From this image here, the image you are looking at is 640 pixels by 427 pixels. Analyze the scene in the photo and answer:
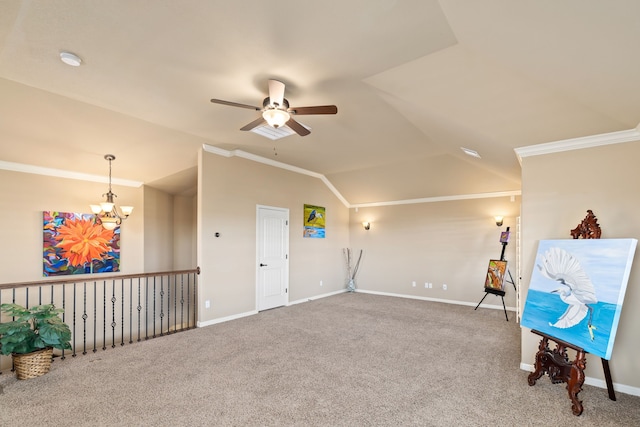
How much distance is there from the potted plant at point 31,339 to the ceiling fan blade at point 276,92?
11.1 feet

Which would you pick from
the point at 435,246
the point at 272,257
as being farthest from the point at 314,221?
the point at 435,246

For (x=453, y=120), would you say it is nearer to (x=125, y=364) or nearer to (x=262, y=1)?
(x=262, y=1)

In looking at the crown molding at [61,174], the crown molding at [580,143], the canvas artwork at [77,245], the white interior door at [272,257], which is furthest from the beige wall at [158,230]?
the crown molding at [580,143]

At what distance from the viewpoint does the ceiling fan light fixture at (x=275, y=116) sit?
9.47ft

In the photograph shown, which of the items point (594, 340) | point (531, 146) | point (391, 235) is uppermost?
point (531, 146)

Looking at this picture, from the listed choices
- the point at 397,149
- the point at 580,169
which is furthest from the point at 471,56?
the point at 397,149

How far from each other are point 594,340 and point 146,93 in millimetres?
5051

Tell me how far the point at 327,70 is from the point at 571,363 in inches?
141

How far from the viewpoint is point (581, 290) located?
2.85 meters

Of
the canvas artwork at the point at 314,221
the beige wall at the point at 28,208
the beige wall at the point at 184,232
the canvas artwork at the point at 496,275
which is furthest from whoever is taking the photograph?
the beige wall at the point at 184,232

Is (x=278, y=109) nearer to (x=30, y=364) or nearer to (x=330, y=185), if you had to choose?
(x=30, y=364)

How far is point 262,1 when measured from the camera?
6.57ft

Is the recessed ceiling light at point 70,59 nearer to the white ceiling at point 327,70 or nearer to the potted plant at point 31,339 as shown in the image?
the white ceiling at point 327,70

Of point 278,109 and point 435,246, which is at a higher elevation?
point 278,109
